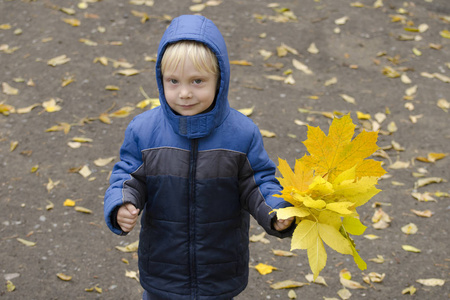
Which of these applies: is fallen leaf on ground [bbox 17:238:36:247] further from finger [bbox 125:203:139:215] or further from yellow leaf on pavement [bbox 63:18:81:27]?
yellow leaf on pavement [bbox 63:18:81:27]

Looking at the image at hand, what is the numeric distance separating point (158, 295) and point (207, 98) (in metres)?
0.85

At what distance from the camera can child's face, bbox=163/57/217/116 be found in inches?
74.4

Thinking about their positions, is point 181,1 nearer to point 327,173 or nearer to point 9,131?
point 9,131

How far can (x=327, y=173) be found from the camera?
67.3 inches

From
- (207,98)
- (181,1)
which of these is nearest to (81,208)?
(207,98)

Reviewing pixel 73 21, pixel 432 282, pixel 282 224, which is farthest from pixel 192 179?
pixel 73 21

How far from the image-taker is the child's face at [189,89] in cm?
189

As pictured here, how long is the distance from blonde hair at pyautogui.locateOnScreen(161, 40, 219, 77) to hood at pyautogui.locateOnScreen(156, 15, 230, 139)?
0.02 metres

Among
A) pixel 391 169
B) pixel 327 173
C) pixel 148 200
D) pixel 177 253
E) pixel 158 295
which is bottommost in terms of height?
pixel 391 169

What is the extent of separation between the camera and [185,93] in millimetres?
1891

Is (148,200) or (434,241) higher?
(148,200)

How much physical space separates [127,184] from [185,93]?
0.41 m

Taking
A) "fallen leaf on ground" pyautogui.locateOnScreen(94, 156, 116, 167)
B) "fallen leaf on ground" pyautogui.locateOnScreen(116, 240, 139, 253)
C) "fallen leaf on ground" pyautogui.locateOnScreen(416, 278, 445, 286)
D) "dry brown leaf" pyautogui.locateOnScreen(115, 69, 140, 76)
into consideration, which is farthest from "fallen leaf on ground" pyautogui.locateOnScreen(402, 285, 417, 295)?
"dry brown leaf" pyautogui.locateOnScreen(115, 69, 140, 76)

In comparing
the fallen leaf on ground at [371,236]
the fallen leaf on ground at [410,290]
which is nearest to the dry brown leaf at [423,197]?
the fallen leaf on ground at [371,236]
